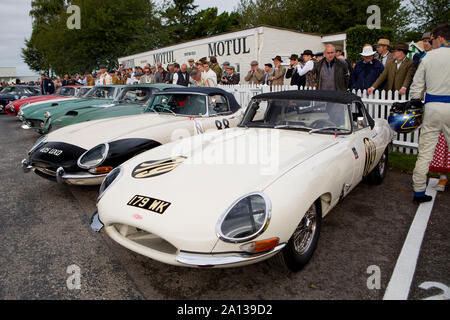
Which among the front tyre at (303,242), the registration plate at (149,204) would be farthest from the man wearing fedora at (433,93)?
the registration plate at (149,204)

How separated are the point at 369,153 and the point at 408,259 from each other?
4.27 ft

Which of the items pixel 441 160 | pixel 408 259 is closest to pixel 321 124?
pixel 408 259

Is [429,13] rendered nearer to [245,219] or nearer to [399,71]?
[399,71]

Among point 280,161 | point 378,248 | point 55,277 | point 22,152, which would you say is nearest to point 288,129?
point 280,161

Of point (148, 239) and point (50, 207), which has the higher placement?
point (148, 239)

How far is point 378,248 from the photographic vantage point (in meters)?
2.85

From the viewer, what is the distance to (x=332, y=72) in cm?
604

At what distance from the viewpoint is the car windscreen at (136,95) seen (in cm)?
661

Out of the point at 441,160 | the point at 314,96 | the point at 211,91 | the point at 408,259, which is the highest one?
the point at 211,91

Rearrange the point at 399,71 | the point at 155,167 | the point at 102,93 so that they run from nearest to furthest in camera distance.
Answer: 1. the point at 155,167
2. the point at 399,71
3. the point at 102,93

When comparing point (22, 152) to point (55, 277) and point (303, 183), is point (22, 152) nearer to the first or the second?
point (55, 277)

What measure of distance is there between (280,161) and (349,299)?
110 centimetres

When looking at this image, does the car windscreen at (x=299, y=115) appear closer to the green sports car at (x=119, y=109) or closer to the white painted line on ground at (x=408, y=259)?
the white painted line on ground at (x=408, y=259)

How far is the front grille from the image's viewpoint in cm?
216
